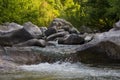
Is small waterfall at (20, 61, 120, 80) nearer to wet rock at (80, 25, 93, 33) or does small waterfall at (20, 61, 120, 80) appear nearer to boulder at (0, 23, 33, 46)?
boulder at (0, 23, 33, 46)

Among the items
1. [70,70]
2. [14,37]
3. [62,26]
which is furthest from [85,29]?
[70,70]

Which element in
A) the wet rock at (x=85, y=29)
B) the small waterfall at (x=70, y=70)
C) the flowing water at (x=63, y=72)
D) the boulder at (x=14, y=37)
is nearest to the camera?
the flowing water at (x=63, y=72)

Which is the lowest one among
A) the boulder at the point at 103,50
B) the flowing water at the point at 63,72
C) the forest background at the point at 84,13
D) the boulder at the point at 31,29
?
the flowing water at the point at 63,72

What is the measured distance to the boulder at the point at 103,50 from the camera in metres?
18.5

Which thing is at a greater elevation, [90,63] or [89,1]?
[89,1]

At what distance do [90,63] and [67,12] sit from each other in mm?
44592

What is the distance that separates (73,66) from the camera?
1814 cm

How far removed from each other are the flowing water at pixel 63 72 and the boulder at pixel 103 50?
89cm

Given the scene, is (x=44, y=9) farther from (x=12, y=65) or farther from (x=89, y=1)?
(x=12, y=65)

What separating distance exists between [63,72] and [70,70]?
76cm

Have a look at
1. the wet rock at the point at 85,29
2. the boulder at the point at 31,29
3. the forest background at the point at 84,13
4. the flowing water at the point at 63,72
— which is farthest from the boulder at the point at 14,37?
the wet rock at the point at 85,29

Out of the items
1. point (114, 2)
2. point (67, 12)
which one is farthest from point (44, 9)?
point (114, 2)

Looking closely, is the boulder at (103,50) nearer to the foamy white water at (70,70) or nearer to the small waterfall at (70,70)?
the small waterfall at (70,70)

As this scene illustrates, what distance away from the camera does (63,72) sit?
16.0 meters
